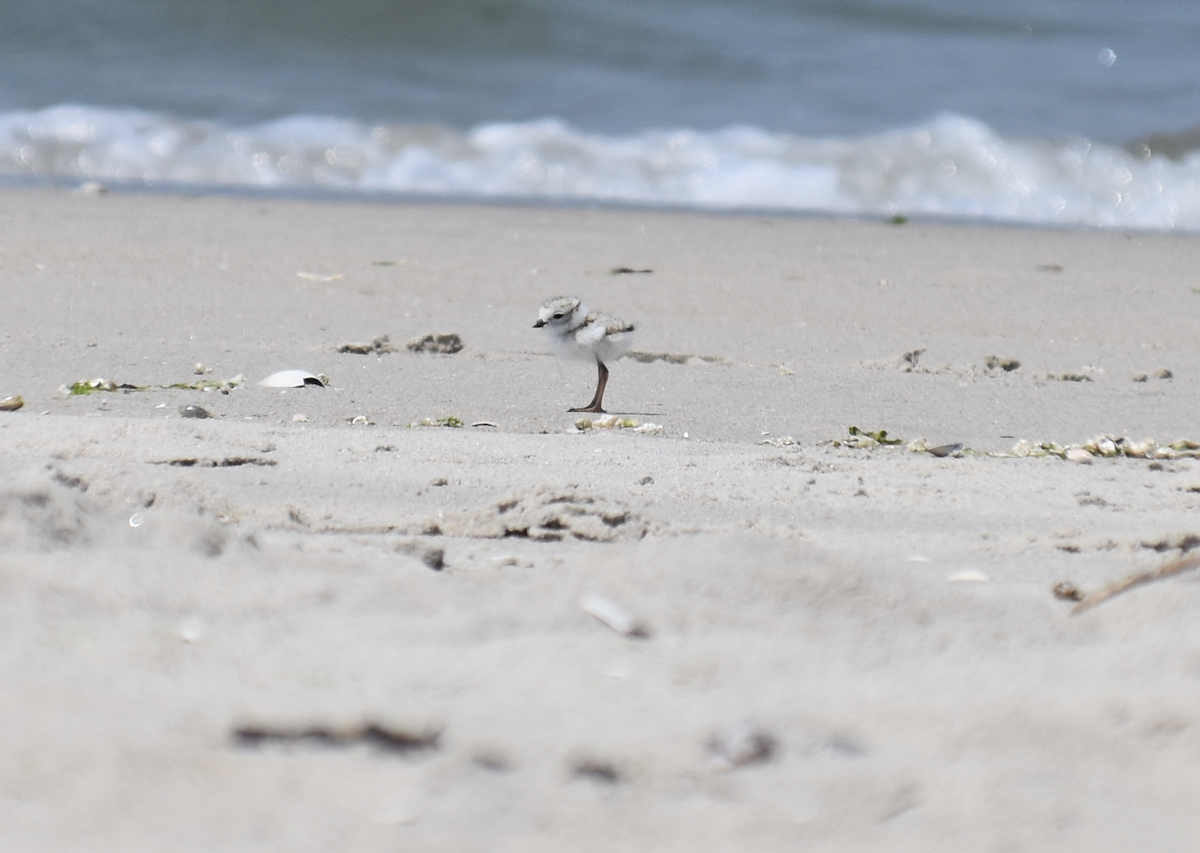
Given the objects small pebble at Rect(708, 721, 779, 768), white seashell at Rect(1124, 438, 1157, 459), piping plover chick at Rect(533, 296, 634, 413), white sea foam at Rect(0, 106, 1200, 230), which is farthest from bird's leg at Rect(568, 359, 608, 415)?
white sea foam at Rect(0, 106, 1200, 230)

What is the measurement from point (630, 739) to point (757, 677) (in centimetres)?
23

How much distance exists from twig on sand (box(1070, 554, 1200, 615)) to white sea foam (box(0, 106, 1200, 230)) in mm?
8177

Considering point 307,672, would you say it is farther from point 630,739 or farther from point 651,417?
point 651,417

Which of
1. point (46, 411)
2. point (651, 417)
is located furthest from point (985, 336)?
point (46, 411)

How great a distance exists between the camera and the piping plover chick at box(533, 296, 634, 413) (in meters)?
3.60

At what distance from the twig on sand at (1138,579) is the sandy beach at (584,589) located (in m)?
0.02

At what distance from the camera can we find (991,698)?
1.51 meters

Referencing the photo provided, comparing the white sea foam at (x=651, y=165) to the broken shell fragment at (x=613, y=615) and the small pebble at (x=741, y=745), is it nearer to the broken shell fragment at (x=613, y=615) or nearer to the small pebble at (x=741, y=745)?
the broken shell fragment at (x=613, y=615)

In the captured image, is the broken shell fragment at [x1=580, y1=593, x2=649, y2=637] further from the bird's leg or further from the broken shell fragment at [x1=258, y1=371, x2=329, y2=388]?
the broken shell fragment at [x1=258, y1=371, x2=329, y2=388]

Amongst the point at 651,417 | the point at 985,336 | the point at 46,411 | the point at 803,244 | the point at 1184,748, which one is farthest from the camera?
the point at 803,244

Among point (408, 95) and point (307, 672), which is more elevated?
point (408, 95)

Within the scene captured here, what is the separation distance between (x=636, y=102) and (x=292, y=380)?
10903 mm

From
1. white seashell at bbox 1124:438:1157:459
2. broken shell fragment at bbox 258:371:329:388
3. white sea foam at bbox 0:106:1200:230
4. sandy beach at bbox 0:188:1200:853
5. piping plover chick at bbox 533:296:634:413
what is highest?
white sea foam at bbox 0:106:1200:230

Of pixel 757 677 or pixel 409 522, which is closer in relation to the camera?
pixel 757 677
